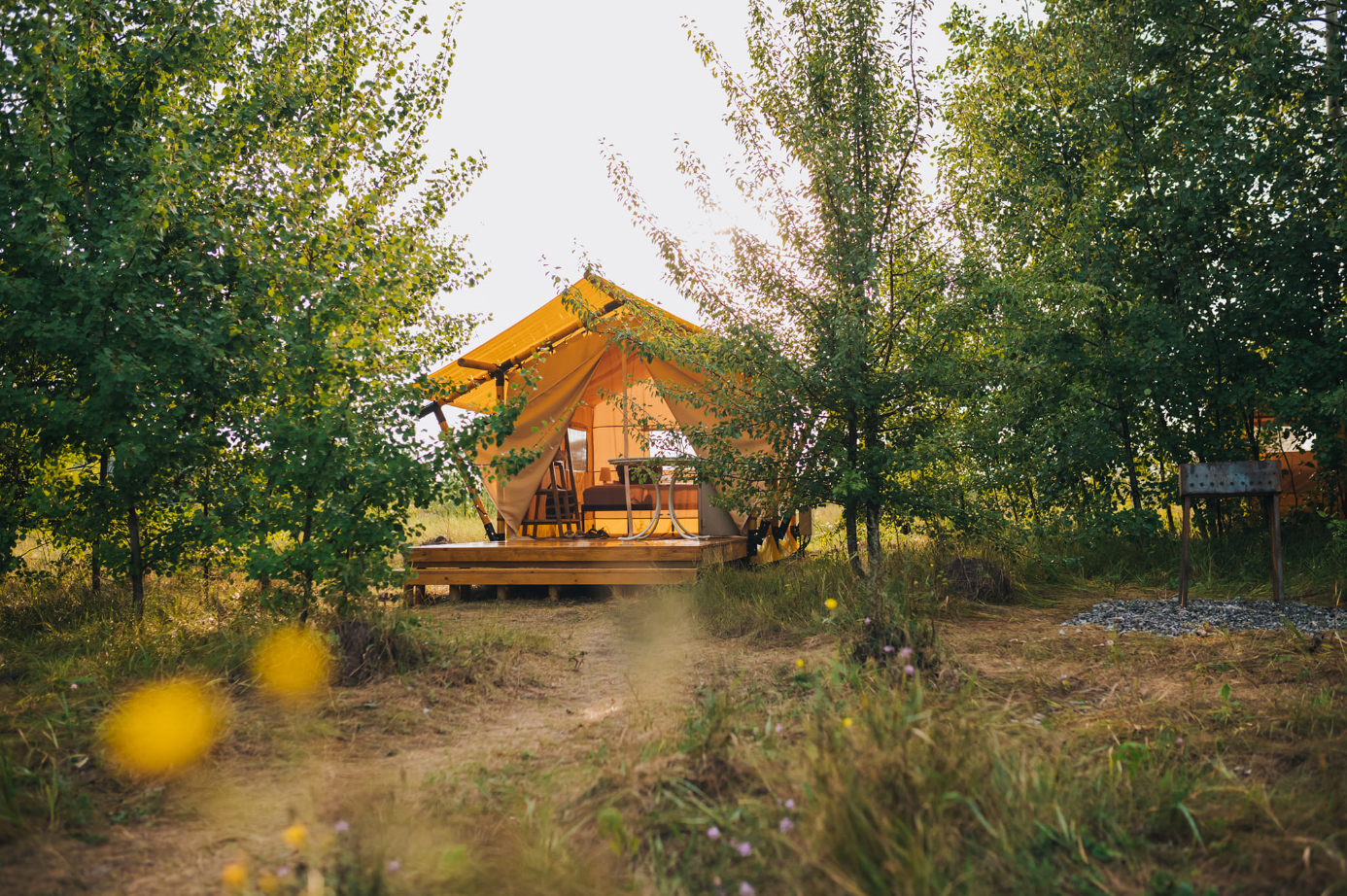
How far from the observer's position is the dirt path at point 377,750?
206 cm

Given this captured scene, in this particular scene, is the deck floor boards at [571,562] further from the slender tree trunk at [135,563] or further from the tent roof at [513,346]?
the slender tree trunk at [135,563]

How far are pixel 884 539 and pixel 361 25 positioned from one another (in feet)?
24.0

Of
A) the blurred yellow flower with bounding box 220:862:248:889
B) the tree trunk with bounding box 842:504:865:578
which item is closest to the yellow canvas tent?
the tree trunk with bounding box 842:504:865:578

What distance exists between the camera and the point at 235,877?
173cm

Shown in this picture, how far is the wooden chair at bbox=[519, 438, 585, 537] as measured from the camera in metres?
8.82

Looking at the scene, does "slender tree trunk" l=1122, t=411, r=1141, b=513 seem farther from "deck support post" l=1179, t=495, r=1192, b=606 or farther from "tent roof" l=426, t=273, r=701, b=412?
"tent roof" l=426, t=273, r=701, b=412

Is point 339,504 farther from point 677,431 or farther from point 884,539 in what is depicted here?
point 884,539

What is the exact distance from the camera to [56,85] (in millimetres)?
4656

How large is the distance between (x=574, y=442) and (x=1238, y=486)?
26.1 feet

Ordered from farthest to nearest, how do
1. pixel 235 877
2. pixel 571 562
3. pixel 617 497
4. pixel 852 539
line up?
pixel 617 497 < pixel 571 562 < pixel 852 539 < pixel 235 877

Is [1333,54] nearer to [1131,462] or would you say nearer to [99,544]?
[1131,462]

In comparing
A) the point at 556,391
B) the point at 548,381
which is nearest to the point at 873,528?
the point at 556,391

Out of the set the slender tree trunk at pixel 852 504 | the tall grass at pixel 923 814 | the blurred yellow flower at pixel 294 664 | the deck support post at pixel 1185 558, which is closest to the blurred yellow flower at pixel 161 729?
the blurred yellow flower at pixel 294 664

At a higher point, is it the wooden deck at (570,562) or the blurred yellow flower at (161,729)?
the wooden deck at (570,562)
